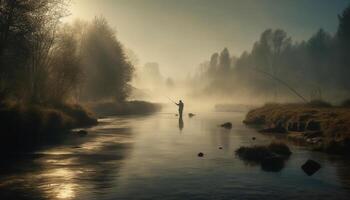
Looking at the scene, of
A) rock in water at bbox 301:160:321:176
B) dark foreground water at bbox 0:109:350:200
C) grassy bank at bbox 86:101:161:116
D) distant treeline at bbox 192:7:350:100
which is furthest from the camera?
distant treeline at bbox 192:7:350:100

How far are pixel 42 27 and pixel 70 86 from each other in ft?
39.0

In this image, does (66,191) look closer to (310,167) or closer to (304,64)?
(310,167)

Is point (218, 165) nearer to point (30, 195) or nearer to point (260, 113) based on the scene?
point (30, 195)

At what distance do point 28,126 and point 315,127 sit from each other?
31479mm

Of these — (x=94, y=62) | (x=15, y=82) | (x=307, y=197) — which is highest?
(x=94, y=62)

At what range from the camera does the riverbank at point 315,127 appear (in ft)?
113

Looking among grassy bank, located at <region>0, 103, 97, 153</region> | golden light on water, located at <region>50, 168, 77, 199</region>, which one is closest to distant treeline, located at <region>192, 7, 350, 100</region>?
grassy bank, located at <region>0, 103, 97, 153</region>

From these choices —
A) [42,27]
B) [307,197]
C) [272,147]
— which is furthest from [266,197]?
[42,27]

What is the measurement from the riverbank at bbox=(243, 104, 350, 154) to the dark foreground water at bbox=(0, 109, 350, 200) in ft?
7.65

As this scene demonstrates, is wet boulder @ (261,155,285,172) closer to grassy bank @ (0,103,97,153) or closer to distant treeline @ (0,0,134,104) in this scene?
grassy bank @ (0,103,97,153)

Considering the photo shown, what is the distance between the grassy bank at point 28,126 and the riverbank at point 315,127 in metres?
25.1

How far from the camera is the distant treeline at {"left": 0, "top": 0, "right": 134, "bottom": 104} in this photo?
46.3 metres

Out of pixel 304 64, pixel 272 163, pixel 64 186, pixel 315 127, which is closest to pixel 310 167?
pixel 272 163

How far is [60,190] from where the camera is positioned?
20.0 m
